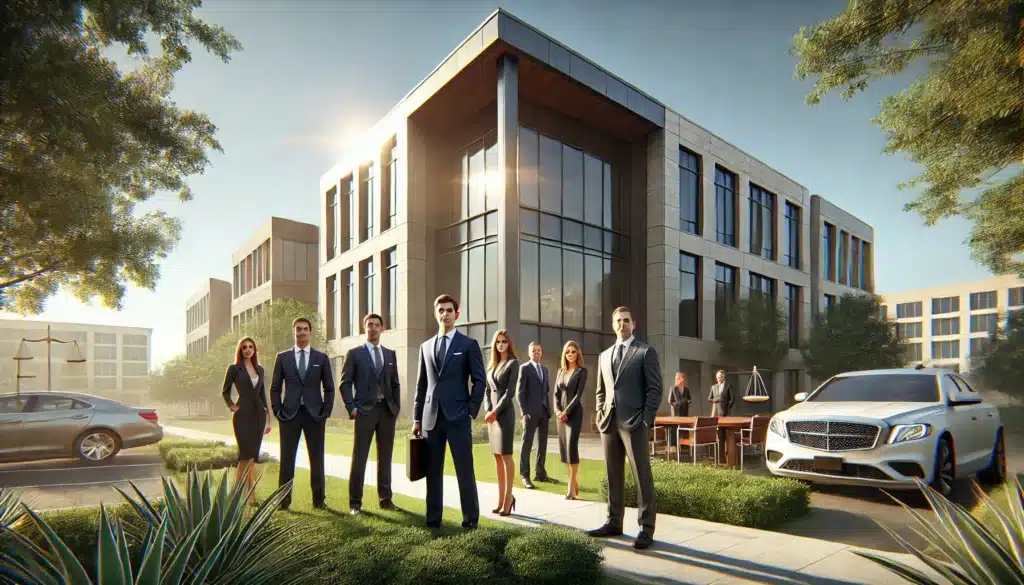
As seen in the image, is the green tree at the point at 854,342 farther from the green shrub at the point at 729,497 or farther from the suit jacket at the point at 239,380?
the suit jacket at the point at 239,380

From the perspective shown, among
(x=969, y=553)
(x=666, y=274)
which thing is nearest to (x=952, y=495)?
(x=969, y=553)

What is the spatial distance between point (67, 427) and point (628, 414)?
12037mm

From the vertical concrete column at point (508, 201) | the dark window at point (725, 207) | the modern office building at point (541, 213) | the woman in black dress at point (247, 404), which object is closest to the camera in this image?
the woman in black dress at point (247, 404)

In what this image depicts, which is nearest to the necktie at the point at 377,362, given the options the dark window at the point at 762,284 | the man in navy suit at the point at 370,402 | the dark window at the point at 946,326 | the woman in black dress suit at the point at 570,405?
the man in navy suit at the point at 370,402

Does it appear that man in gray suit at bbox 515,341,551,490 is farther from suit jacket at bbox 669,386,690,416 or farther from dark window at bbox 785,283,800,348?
dark window at bbox 785,283,800,348

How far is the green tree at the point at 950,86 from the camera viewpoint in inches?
334

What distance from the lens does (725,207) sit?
32375 millimetres

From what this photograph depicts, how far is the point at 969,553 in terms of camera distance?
3.16 m

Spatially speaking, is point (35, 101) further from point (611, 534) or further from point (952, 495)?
point (952, 495)

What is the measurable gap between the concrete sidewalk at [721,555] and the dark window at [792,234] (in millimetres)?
32988

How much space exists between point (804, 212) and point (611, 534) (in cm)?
3612

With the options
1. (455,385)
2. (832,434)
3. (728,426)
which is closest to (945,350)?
(728,426)

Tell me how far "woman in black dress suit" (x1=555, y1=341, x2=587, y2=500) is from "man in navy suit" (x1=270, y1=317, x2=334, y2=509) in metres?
3.12

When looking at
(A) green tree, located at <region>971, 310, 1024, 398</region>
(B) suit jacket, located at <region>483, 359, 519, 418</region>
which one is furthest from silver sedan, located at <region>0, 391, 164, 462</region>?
(A) green tree, located at <region>971, 310, 1024, 398</region>
